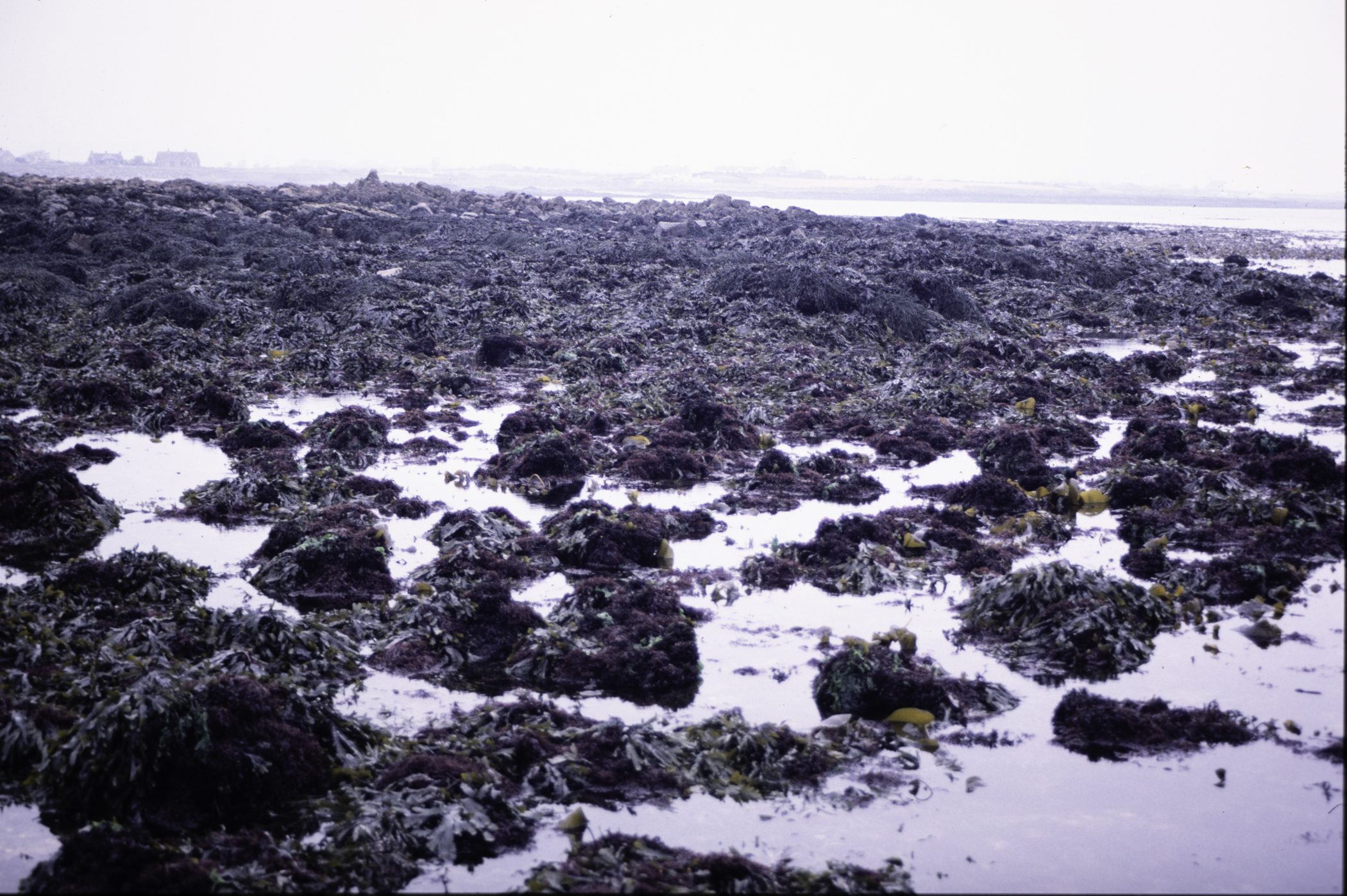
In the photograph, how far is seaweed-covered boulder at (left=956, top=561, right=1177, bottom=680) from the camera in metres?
5.57

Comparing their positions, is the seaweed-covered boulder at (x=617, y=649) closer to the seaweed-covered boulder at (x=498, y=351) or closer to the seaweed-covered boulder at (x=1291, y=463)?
the seaweed-covered boulder at (x=1291, y=463)

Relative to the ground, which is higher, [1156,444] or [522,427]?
[522,427]

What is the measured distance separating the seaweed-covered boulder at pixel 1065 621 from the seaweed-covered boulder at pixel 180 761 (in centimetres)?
421

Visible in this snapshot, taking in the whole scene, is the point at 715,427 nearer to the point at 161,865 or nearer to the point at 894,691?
the point at 894,691

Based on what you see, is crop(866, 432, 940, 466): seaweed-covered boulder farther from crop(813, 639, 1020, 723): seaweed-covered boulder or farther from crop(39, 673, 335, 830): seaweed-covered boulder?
crop(39, 673, 335, 830): seaweed-covered boulder

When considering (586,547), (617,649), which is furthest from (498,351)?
(617,649)

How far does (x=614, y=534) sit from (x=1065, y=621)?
348 cm

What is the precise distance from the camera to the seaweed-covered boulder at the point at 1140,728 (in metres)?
4.67

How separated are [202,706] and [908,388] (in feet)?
33.8

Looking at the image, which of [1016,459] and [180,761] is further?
[1016,459]

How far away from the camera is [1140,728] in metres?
4.77

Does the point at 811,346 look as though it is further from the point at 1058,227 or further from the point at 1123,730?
the point at 1058,227

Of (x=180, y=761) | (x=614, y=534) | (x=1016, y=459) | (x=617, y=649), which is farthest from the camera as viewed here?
(x=1016, y=459)

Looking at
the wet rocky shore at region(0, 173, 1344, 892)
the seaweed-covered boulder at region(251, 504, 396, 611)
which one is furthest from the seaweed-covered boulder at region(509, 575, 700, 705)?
the seaweed-covered boulder at region(251, 504, 396, 611)
